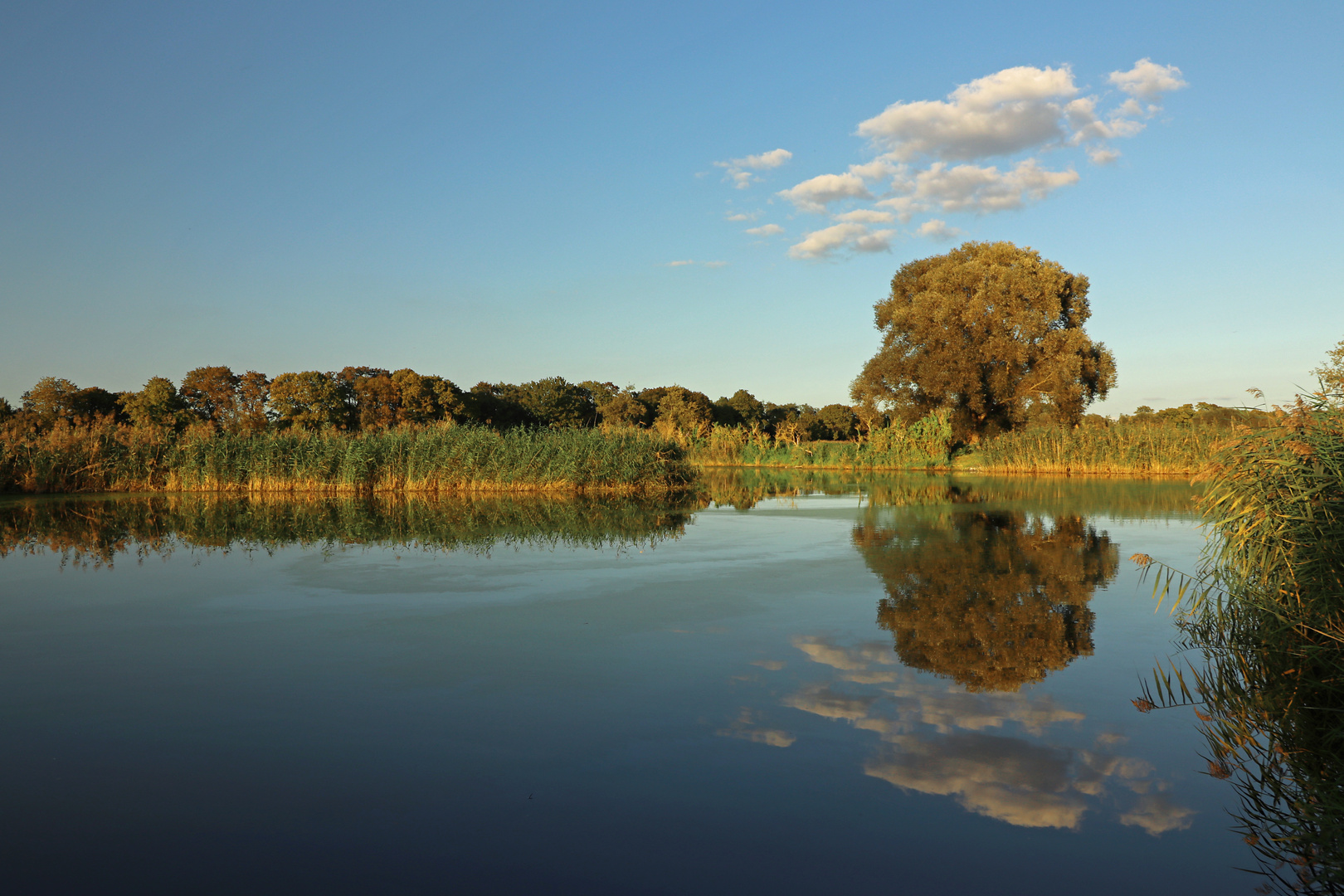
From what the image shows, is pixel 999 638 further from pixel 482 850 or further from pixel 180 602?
pixel 180 602

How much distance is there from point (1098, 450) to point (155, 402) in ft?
147

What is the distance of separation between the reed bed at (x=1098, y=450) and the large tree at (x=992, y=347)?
1675 mm

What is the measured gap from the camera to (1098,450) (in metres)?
29.1

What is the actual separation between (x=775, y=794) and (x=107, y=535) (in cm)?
1162

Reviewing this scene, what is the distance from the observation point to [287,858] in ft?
9.02

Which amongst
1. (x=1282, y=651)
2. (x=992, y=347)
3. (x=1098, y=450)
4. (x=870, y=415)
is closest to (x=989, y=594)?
(x=1282, y=651)

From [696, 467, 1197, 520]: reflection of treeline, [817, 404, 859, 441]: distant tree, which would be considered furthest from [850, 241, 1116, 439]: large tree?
[817, 404, 859, 441]: distant tree

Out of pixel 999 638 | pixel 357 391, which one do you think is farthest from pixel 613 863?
pixel 357 391

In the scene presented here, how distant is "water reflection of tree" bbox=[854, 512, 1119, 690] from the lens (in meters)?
5.14

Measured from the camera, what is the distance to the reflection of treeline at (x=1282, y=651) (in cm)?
298

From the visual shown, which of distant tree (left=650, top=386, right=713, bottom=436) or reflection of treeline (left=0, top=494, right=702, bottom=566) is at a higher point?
distant tree (left=650, top=386, right=713, bottom=436)

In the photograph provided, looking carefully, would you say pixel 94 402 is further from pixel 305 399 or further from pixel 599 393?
pixel 599 393

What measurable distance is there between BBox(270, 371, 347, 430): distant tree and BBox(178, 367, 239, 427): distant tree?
7.64ft

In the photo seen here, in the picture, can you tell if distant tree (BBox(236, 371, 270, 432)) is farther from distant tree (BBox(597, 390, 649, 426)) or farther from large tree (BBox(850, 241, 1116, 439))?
large tree (BBox(850, 241, 1116, 439))
